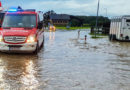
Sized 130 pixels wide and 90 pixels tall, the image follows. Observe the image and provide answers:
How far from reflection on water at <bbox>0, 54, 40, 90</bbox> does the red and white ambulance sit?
1782mm

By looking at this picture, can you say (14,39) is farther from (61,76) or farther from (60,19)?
(60,19)

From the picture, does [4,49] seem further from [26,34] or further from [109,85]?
[109,85]

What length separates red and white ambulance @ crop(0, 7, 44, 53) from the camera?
13.3 meters

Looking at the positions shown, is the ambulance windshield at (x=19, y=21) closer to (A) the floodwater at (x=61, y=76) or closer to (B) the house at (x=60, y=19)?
(A) the floodwater at (x=61, y=76)

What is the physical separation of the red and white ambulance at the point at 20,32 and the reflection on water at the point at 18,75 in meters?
1.78

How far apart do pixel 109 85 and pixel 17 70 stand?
3756 millimetres

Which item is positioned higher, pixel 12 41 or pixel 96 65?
pixel 12 41

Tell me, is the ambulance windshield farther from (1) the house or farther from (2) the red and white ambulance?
(1) the house

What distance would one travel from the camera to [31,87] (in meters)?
7.04

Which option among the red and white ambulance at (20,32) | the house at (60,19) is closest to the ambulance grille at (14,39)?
the red and white ambulance at (20,32)

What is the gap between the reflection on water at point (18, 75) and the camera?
285 inches

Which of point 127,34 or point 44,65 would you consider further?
point 127,34

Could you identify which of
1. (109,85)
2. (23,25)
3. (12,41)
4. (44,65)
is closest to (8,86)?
(109,85)

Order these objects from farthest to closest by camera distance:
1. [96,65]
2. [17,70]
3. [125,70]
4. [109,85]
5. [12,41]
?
[12,41], [96,65], [125,70], [17,70], [109,85]
